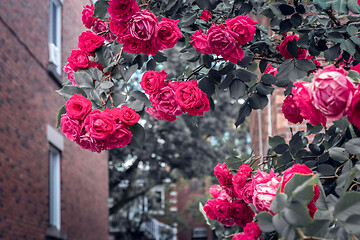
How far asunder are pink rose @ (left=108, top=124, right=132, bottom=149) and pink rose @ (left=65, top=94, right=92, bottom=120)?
0.14 meters

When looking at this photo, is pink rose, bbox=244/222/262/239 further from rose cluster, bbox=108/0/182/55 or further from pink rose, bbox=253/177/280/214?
rose cluster, bbox=108/0/182/55

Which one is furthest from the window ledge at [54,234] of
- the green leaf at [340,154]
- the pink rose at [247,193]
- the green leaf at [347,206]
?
the green leaf at [347,206]

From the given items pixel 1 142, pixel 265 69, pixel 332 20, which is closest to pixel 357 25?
pixel 332 20

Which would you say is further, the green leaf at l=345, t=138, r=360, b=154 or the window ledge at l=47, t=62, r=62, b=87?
the window ledge at l=47, t=62, r=62, b=87

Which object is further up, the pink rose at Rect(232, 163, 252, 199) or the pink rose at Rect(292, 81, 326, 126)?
the pink rose at Rect(292, 81, 326, 126)

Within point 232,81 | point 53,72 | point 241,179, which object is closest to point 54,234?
point 53,72

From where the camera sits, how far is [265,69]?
3145 mm

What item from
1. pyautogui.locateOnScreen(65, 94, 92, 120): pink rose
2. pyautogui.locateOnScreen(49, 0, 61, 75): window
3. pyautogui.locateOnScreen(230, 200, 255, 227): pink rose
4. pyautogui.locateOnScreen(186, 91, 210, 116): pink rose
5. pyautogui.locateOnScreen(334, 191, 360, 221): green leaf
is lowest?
pyautogui.locateOnScreen(334, 191, 360, 221): green leaf

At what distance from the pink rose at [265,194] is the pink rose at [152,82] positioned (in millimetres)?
819

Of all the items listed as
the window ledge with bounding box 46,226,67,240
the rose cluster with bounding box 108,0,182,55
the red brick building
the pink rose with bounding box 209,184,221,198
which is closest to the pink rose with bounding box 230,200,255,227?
the pink rose with bounding box 209,184,221,198

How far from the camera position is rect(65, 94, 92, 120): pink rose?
2.16 metres

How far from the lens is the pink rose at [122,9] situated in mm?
2332

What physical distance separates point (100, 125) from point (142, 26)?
53 centimetres

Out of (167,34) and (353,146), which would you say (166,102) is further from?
(353,146)
